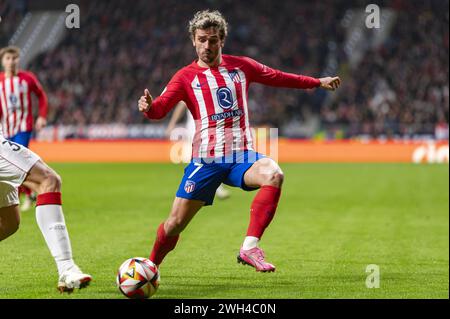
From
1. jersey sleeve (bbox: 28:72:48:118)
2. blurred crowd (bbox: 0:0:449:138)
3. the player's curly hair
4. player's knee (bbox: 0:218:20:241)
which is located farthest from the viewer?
blurred crowd (bbox: 0:0:449:138)

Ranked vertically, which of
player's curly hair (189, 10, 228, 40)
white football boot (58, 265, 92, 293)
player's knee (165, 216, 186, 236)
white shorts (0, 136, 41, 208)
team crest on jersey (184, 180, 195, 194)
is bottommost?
white football boot (58, 265, 92, 293)

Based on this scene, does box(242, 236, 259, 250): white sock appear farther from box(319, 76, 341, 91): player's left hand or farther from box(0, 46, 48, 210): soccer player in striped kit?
box(0, 46, 48, 210): soccer player in striped kit

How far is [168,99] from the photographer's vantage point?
693 centimetres

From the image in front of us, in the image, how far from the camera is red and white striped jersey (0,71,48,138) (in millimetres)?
13039

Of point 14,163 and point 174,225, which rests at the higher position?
point 14,163

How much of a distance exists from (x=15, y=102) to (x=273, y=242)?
4.94 m

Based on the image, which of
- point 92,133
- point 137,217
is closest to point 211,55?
point 137,217

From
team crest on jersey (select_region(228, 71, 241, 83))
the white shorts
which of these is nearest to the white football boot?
the white shorts

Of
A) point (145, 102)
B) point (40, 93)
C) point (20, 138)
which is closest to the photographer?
point (145, 102)

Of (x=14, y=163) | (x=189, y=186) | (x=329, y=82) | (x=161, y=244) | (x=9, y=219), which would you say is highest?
(x=329, y=82)

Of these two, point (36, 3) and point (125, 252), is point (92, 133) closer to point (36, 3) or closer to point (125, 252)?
point (36, 3)

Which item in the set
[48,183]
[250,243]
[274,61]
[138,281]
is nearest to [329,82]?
[250,243]

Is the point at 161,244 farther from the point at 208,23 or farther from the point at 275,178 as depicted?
the point at 208,23

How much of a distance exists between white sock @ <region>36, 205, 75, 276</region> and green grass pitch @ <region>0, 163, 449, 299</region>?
1.23ft
